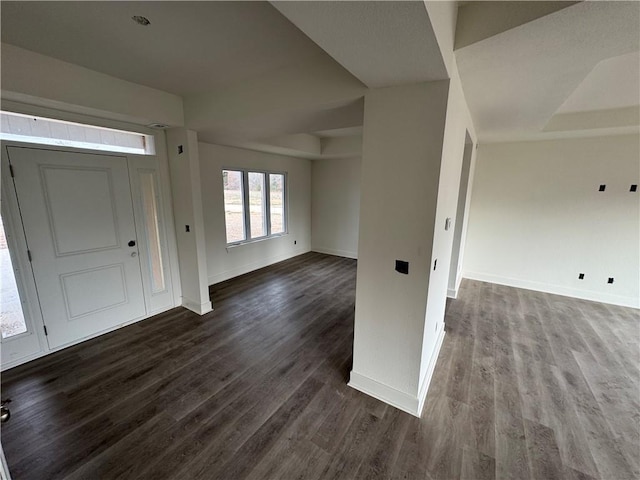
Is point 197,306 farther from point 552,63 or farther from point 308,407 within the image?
point 552,63

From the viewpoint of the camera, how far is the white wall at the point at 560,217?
12.2ft

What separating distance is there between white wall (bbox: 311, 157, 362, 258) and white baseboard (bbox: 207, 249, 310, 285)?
0.89 meters

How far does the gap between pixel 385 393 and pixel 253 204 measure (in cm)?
418

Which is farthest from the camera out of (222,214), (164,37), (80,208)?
(222,214)

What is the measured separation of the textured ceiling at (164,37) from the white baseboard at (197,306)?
103 inches

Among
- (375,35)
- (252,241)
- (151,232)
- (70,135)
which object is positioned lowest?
(252,241)

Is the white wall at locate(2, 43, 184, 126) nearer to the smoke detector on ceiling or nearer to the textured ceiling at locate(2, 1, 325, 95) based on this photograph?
the textured ceiling at locate(2, 1, 325, 95)

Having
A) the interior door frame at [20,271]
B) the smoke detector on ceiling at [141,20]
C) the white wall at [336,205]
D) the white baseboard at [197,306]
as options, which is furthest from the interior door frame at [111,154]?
the white wall at [336,205]

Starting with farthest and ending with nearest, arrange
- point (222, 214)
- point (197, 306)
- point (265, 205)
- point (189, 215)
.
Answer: point (265, 205) → point (222, 214) → point (197, 306) → point (189, 215)

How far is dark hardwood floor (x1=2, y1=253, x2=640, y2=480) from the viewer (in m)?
1.61

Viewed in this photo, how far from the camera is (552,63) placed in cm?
161

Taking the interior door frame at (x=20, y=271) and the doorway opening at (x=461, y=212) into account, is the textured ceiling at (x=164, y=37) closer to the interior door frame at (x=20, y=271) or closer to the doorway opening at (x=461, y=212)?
the interior door frame at (x=20, y=271)

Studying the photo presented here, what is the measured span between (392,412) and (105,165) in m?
3.65

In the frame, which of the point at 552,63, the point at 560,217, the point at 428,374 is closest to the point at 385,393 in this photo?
the point at 428,374
